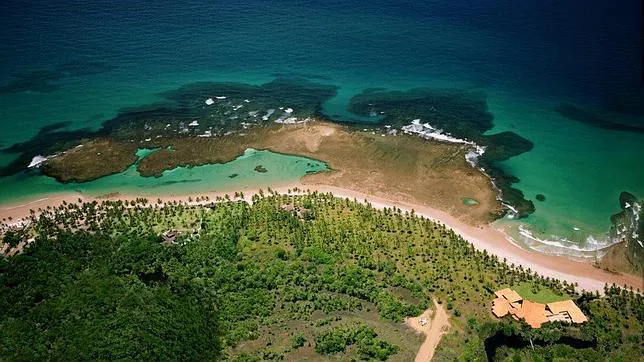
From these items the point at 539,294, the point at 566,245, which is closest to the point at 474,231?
the point at 566,245

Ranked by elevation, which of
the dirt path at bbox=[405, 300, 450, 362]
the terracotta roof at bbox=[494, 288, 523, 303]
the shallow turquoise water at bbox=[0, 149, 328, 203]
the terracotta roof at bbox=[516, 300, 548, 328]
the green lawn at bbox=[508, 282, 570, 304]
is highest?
the shallow turquoise water at bbox=[0, 149, 328, 203]

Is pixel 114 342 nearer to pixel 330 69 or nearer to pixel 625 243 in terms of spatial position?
pixel 625 243

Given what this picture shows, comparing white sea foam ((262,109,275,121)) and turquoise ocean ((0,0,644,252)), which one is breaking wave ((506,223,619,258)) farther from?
white sea foam ((262,109,275,121))

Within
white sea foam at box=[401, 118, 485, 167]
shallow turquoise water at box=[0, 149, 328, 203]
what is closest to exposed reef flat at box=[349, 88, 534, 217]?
white sea foam at box=[401, 118, 485, 167]

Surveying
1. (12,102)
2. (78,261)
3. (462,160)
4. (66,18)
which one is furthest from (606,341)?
(66,18)

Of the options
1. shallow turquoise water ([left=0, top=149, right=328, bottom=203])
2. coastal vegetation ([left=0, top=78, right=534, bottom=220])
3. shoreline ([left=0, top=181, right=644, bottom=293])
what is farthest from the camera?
coastal vegetation ([left=0, top=78, right=534, bottom=220])

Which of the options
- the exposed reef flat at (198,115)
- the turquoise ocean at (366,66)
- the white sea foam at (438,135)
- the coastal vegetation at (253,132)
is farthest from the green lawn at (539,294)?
the exposed reef flat at (198,115)
